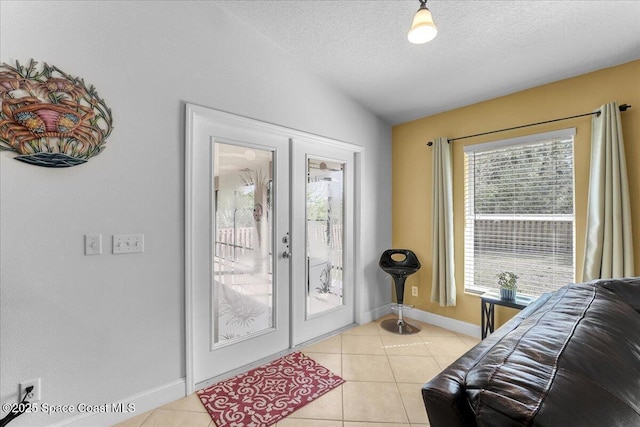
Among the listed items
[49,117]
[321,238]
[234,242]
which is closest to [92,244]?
[49,117]

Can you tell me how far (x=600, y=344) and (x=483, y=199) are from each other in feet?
7.64

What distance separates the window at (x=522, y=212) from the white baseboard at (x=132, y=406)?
2760 millimetres

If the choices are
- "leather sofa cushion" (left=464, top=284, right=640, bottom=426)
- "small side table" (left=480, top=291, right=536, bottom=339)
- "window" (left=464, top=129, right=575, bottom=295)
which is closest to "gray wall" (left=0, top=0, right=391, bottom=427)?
"leather sofa cushion" (left=464, top=284, right=640, bottom=426)

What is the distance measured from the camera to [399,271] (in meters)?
3.11

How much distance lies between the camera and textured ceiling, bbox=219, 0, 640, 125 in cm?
188

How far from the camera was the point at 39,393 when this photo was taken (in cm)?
157

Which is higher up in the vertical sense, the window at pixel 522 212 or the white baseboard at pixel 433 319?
the window at pixel 522 212

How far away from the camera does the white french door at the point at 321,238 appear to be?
2777 millimetres

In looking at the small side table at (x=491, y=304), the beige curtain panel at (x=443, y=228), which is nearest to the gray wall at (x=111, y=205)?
the beige curtain panel at (x=443, y=228)

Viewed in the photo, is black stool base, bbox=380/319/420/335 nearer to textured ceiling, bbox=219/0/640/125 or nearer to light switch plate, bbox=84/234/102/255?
textured ceiling, bbox=219/0/640/125

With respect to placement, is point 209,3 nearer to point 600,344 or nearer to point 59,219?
point 59,219

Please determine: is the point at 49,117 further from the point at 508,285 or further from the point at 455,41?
the point at 508,285

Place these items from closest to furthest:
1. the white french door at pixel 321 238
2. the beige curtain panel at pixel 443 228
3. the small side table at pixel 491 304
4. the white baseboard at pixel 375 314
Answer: the small side table at pixel 491 304, the white french door at pixel 321 238, the beige curtain panel at pixel 443 228, the white baseboard at pixel 375 314

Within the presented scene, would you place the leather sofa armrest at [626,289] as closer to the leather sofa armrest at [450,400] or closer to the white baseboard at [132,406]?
the leather sofa armrest at [450,400]
